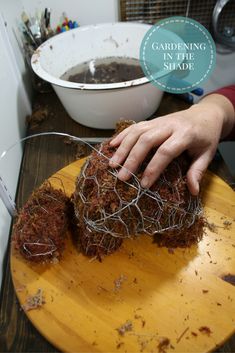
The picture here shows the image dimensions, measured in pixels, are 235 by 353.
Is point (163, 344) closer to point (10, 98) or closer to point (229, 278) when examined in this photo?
point (229, 278)

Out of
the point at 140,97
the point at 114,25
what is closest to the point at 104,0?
the point at 114,25

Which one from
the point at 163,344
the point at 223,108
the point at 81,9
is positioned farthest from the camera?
the point at 81,9

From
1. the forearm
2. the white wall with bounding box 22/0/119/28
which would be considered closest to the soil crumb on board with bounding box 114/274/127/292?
the forearm

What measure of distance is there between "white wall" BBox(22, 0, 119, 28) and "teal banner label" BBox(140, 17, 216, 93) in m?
0.25

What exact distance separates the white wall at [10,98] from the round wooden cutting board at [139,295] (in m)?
0.15

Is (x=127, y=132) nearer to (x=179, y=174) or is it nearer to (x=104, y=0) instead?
(x=179, y=174)

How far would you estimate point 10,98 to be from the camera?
680 millimetres

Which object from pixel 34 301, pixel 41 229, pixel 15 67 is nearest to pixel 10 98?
pixel 15 67

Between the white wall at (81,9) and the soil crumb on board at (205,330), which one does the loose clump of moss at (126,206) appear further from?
the white wall at (81,9)

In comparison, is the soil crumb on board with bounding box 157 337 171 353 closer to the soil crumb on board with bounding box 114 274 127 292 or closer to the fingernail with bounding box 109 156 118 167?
the soil crumb on board with bounding box 114 274 127 292

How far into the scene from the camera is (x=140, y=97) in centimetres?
66

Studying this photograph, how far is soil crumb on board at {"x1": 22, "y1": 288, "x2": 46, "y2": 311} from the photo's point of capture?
0.42m

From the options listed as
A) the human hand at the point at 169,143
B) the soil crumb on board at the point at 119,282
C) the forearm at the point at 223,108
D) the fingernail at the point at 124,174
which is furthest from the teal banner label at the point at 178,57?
the soil crumb on board at the point at 119,282

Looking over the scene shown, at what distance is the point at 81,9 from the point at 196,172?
0.79 metres
